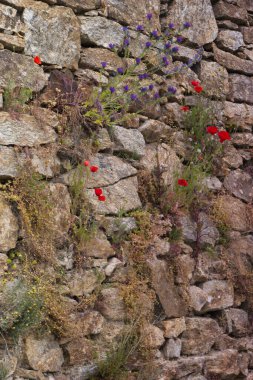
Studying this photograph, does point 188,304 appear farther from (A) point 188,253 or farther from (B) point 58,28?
(B) point 58,28

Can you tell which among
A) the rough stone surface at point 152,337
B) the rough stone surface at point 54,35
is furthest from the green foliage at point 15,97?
the rough stone surface at point 152,337

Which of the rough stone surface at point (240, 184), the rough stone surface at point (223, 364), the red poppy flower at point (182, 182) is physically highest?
the red poppy flower at point (182, 182)

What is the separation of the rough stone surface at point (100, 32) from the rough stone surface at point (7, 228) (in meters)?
1.61

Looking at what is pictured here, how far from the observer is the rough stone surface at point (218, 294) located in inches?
202

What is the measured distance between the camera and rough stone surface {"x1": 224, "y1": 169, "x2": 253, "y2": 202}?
5742mm

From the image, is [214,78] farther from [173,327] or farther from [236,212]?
[173,327]

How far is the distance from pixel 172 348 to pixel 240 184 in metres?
1.79

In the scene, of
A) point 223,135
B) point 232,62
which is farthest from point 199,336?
point 232,62

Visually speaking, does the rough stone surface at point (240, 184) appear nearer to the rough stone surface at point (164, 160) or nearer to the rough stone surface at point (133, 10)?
the rough stone surface at point (164, 160)

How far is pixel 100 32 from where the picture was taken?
4.99 m

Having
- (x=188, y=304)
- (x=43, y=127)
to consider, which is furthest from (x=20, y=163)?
(x=188, y=304)

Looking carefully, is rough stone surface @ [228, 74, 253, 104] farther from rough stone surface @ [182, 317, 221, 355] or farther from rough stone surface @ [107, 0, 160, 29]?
rough stone surface @ [182, 317, 221, 355]

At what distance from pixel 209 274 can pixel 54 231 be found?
5.18ft

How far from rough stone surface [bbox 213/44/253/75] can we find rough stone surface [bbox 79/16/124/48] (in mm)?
1277
